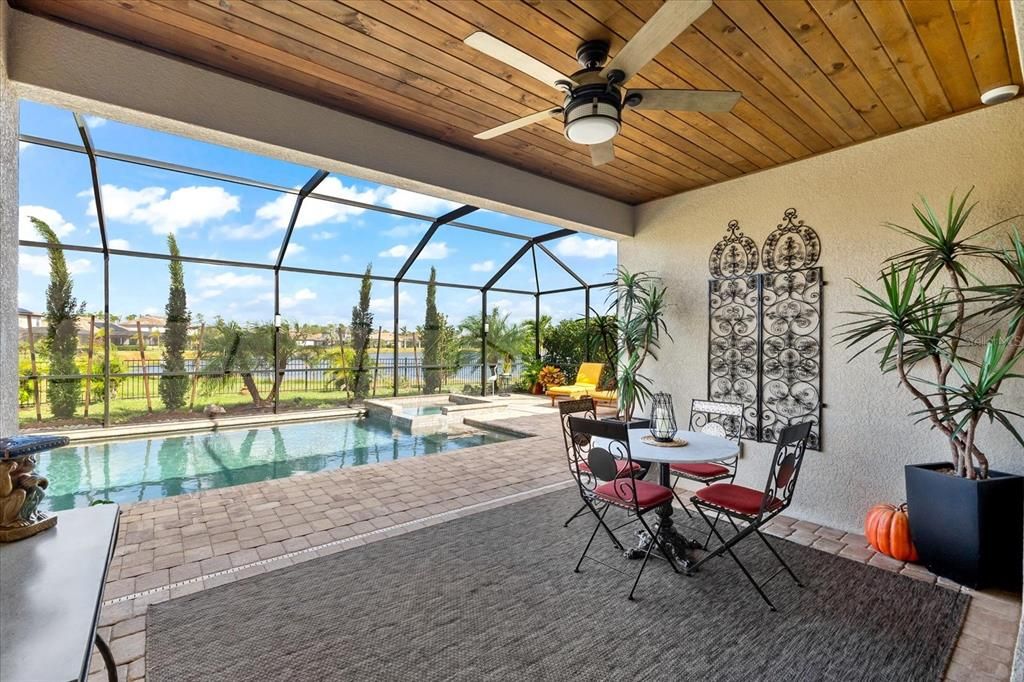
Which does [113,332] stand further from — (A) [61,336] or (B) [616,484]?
(B) [616,484]

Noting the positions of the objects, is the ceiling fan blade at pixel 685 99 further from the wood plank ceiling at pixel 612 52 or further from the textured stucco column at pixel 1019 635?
the textured stucco column at pixel 1019 635

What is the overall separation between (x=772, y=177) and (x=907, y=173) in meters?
0.90

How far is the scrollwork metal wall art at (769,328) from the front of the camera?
367cm

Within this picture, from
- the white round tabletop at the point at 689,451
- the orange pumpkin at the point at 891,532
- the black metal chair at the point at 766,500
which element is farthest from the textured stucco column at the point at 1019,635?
the orange pumpkin at the point at 891,532

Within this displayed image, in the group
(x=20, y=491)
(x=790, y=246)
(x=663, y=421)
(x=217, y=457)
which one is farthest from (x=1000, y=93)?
(x=217, y=457)

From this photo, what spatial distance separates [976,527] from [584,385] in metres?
7.57

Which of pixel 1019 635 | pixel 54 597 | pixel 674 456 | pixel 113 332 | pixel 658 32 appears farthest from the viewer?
pixel 113 332

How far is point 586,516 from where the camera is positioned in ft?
11.9

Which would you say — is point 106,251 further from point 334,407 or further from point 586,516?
point 586,516

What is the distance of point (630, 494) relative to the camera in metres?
2.74

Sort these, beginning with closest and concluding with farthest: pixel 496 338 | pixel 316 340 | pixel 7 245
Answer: pixel 7 245 → pixel 316 340 → pixel 496 338

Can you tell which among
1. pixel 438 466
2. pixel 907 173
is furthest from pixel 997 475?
pixel 438 466

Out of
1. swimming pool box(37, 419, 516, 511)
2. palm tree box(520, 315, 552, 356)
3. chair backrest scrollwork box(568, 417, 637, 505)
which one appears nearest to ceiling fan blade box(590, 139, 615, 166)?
chair backrest scrollwork box(568, 417, 637, 505)

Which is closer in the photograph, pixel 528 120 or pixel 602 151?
pixel 528 120
